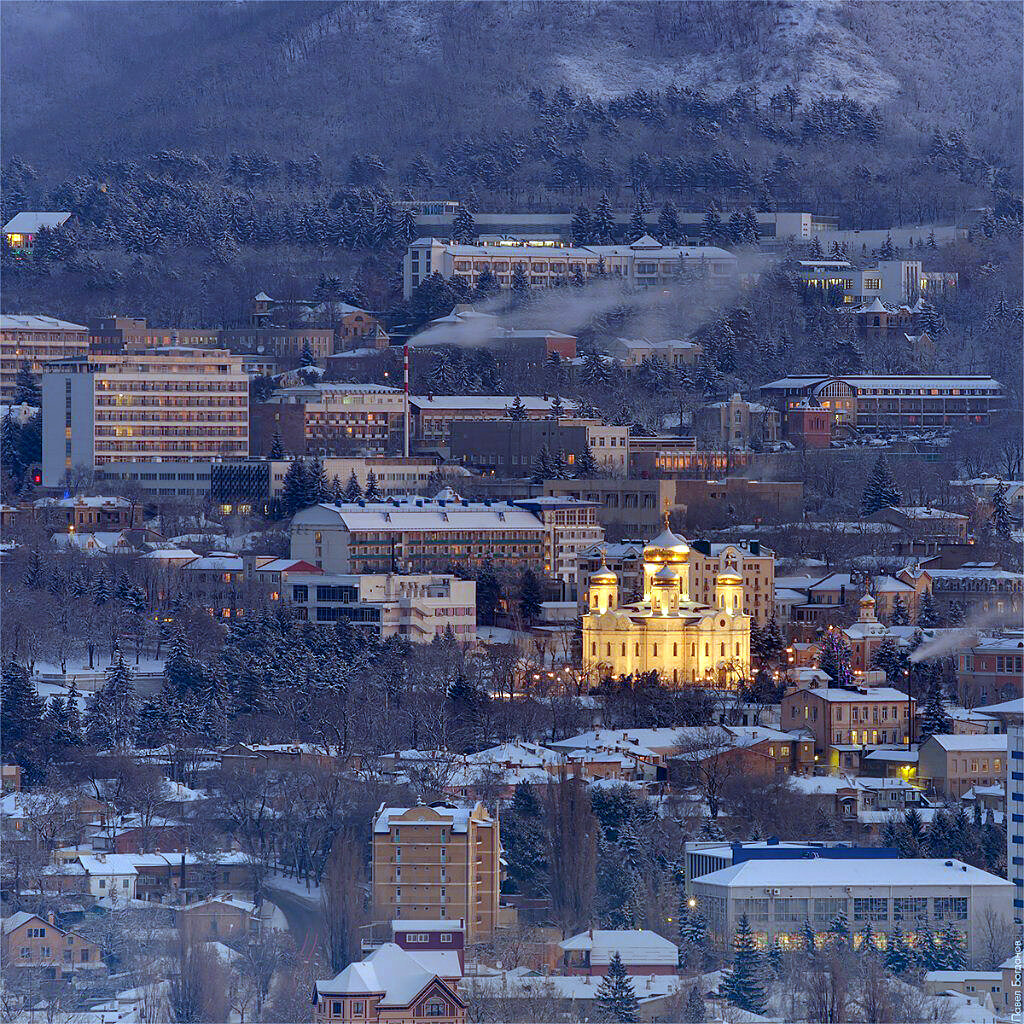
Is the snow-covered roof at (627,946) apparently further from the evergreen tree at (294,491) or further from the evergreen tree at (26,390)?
the evergreen tree at (26,390)

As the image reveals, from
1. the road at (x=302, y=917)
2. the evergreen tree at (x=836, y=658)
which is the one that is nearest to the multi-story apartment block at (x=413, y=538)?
the evergreen tree at (x=836, y=658)

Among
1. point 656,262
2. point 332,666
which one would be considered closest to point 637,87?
point 656,262

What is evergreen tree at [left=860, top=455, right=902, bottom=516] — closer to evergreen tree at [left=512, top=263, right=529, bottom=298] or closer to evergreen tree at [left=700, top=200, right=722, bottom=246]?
evergreen tree at [left=512, top=263, right=529, bottom=298]

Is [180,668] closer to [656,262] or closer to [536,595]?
[536,595]

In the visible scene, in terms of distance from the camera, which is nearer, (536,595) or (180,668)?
(180,668)

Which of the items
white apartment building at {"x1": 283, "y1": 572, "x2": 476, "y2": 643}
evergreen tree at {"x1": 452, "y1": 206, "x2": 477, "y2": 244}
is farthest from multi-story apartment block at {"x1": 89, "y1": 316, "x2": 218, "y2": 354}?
white apartment building at {"x1": 283, "y1": 572, "x2": 476, "y2": 643}
